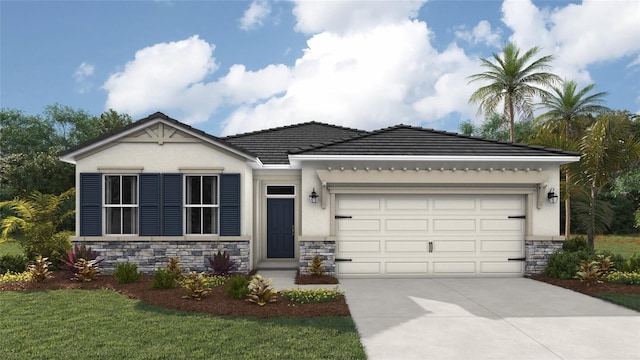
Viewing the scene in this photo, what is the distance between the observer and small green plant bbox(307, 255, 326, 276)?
9766 millimetres

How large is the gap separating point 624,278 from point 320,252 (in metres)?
7.13

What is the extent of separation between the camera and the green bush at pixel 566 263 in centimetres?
968

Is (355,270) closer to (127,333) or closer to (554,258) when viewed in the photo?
(554,258)

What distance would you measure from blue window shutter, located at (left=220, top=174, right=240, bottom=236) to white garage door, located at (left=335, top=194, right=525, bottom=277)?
265cm

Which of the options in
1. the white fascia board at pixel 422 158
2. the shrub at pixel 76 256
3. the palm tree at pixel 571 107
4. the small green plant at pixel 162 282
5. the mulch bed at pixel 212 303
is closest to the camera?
the mulch bed at pixel 212 303

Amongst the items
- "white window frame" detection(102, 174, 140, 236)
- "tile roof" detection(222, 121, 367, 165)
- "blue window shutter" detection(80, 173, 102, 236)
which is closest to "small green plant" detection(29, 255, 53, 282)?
"blue window shutter" detection(80, 173, 102, 236)

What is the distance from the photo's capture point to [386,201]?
10.4m

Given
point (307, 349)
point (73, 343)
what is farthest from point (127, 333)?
point (307, 349)

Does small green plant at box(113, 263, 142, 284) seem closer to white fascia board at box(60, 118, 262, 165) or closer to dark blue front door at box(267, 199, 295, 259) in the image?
white fascia board at box(60, 118, 262, 165)

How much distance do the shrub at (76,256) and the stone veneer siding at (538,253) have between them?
11173 millimetres

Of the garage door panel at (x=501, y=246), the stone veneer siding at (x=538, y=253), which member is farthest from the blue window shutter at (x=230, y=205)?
the stone veneer siding at (x=538, y=253)

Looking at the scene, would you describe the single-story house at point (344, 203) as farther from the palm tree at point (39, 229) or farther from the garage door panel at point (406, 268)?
the palm tree at point (39, 229)

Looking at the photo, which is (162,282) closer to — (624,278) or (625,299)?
(625,299)

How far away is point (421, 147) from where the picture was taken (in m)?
10.5
